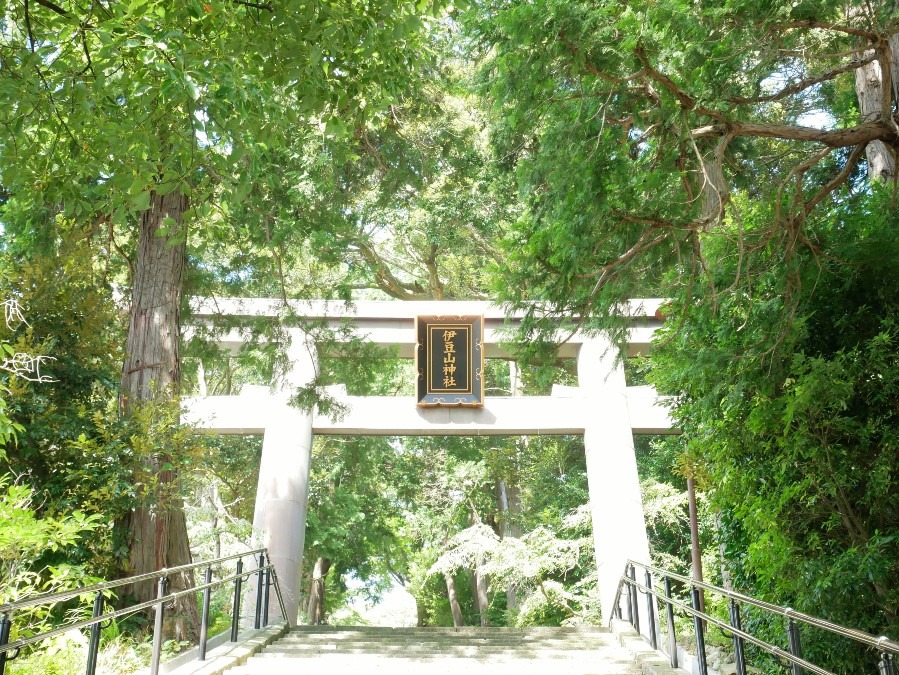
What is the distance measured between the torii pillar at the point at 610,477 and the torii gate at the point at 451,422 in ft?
0.05

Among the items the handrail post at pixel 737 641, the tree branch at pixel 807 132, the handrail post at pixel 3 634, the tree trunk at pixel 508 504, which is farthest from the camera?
the tree trunk at pixel 508 504

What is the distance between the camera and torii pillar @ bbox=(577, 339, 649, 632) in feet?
38.5

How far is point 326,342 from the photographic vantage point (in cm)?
915

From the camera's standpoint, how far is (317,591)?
19094 millimetres

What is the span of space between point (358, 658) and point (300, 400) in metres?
3.24

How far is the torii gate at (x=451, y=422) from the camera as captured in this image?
11789 millimetres

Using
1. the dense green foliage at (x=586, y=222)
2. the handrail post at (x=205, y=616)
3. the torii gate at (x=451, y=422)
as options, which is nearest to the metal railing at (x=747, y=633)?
the dense green foliage at (x=586, y=222)

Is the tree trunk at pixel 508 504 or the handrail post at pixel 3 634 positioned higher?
the tree trunk at pixel 508 504

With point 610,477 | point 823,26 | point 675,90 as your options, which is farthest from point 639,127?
point 610,477

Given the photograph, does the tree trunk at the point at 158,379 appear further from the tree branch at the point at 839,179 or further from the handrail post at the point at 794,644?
the handrail post at the point at 794,644

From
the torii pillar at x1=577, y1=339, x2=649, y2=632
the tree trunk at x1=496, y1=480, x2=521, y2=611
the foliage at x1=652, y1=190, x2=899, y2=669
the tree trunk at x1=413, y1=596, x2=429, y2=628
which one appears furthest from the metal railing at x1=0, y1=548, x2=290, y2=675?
the tree trunk at x1=413, y1=596, x2=429, y2=628

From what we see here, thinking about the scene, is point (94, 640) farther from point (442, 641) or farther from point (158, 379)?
point (442, 641)

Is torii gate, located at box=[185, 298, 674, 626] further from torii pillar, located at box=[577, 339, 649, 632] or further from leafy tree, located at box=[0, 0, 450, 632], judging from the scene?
leafy tree, located at box=[0, 0, 450, 632]

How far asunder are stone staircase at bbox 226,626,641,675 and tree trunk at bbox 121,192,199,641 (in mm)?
1188
